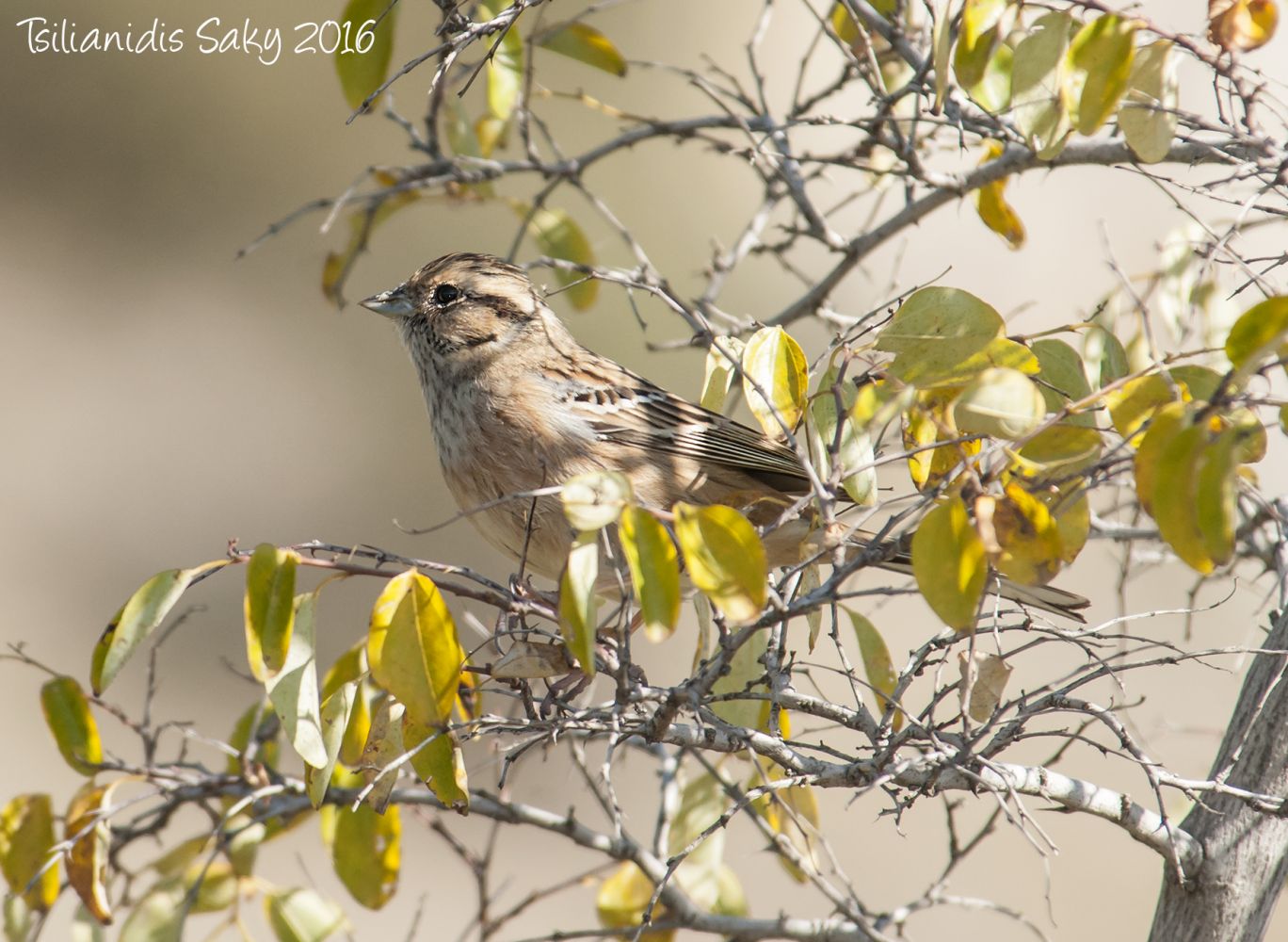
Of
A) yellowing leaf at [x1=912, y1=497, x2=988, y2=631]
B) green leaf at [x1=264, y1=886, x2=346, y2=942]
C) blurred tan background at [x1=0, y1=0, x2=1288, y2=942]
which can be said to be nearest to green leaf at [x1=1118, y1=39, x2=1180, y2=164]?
yellowing leaf at [x1=912, y1=497, x2=988, y2=631]

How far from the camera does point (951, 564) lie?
1546mm

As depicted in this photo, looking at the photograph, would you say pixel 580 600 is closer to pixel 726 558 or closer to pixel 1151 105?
pixel 726 558

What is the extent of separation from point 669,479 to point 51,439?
815 centimetres

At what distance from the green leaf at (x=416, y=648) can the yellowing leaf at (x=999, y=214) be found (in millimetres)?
1419

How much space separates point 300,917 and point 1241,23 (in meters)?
2.42

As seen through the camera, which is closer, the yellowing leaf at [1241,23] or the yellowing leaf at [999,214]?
the yellowing leaf at [1241,23]

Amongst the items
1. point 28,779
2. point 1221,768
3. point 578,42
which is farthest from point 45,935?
point 1221,768

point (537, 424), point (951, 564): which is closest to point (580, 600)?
point (951, 564)

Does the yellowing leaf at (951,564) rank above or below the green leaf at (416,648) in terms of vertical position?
above

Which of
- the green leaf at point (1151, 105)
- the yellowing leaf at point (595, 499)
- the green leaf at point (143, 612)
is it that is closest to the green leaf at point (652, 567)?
the yellowing leaf at point (595, 499)

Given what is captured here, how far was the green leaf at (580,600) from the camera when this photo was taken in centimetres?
159

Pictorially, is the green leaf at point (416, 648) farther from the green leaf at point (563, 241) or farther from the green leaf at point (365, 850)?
the green leaf at point (563, 241)

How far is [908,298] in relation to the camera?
1.89 metres

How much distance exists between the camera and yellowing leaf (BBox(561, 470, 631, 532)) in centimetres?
155
